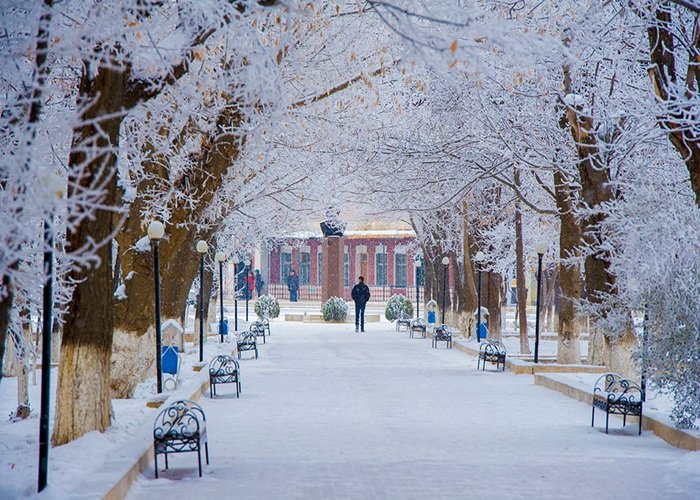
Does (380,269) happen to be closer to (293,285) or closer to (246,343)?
(293,285)

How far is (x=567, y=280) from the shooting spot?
2081cm

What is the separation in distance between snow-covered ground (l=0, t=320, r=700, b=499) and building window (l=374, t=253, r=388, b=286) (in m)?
45.7

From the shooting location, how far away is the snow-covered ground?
892cm

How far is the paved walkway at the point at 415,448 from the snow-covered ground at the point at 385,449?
0.02 meters

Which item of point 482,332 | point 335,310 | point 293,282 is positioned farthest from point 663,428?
point 293,282

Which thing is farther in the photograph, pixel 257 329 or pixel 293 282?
pixel 293 282

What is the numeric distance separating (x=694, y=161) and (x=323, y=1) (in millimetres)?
6507

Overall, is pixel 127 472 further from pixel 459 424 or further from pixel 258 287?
pixel 258 287

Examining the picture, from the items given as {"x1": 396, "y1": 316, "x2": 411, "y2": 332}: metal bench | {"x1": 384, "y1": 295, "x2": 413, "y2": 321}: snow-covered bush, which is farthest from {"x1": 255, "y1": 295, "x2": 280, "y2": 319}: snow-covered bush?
{"x1": 396, "y1": 316, "x2": 411, "y2": 332}: metal bench

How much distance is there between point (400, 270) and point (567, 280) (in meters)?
44.7

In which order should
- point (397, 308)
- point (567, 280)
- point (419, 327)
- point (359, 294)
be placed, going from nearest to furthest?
point (567, 280)
point (419, 327)
point (359, 294)
point (397, 308)

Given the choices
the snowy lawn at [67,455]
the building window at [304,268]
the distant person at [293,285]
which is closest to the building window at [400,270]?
the building window at [304,268]

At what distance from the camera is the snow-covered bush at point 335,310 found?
45094mm

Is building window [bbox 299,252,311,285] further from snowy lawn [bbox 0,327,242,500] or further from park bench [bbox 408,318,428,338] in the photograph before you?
snowy lawn [bbox 0,327,242,500]
